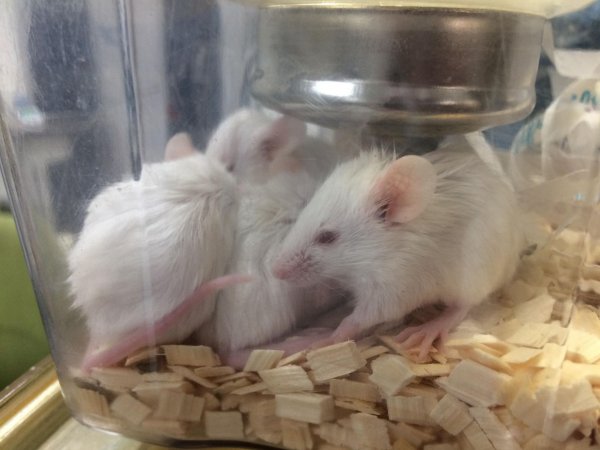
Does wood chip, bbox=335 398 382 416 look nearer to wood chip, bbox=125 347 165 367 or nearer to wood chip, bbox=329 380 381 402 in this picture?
wood chip, bbox=329 380 381 402

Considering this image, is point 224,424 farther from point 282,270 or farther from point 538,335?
point 538,335

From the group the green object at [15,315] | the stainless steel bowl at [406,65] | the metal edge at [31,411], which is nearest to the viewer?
the stainless steel bowl at [406,65]

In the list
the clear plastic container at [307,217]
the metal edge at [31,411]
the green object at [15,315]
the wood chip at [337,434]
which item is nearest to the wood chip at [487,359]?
the clear plastic container at [307,217]

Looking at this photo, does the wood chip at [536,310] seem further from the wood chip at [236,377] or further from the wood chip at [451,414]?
the wood chip at [236,377]

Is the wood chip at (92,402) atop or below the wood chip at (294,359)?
below

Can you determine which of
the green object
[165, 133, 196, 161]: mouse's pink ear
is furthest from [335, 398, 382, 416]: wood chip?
the green object

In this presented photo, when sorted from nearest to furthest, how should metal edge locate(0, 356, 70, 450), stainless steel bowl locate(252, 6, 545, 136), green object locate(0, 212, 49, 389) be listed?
stainless steel bowl locate(252, 6, 545, 136)
metal edge locate(0, 356, 70, 450)
green object locate(0, 212, 49, 389)
